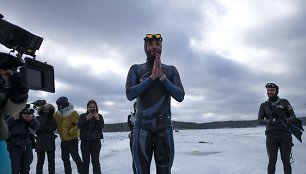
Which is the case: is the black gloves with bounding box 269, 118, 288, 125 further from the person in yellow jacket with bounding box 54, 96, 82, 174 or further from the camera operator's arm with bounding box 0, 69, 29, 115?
the camera operator's arm with bounding box 0, 69, 29, 115

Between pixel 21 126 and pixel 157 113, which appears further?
pixel 21 126

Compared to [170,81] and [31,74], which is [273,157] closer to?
[170,81]

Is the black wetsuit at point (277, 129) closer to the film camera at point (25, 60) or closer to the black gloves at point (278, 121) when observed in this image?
the black gloves at point (278, 121)

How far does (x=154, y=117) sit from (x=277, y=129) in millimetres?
3310

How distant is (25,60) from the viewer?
259 centimetres

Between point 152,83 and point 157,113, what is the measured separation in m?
0.33

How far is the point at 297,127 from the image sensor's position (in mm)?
6355

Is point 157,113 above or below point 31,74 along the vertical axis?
below

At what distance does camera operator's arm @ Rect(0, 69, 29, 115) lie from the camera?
2.39 m

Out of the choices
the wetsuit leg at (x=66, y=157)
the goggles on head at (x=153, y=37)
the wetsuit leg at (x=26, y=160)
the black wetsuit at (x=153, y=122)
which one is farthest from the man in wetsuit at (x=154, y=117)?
the wetsuit leg at (x=66, y=157)

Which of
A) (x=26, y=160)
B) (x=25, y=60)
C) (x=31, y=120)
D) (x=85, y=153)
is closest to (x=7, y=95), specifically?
(x=25, y=60)

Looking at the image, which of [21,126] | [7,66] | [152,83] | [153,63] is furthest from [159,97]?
[21,126]

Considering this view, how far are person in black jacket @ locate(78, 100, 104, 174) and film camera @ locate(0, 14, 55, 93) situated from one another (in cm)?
429

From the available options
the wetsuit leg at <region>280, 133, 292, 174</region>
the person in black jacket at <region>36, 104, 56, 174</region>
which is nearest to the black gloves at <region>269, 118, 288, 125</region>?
the wetsuit leg at <region>280, 133, 292, 174</region>
